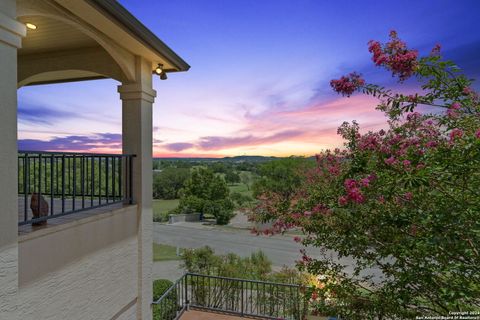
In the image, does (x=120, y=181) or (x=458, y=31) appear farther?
(x=458, y=31)

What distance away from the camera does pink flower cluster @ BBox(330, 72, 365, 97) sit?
355 cm

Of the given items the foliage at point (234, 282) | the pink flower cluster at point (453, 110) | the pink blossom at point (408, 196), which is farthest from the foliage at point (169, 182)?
the pink flower cluster at point (453, 110)

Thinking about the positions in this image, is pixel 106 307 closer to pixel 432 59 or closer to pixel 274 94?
pixel 432 59

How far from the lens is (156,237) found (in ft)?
109

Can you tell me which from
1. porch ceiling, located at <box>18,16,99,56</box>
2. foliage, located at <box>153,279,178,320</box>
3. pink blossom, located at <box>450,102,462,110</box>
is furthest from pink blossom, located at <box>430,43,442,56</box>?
foliage, located at <box>153,279,178,320</box>

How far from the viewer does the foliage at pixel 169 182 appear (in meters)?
60.3

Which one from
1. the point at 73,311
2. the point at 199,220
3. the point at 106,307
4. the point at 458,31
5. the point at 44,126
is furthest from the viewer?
the point at 199,220

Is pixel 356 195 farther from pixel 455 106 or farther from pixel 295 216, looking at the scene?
pixel 295 216

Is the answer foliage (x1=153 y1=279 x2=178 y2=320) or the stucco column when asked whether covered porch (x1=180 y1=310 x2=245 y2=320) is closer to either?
foliage (x1=153 y1=279 x2=178 y2=320)

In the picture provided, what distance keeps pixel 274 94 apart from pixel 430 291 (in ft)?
56.8

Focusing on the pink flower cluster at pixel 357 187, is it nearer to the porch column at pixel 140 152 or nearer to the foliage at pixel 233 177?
the porch column at pixel 140 152

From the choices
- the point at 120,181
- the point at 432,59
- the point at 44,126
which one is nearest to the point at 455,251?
the point at 432,59

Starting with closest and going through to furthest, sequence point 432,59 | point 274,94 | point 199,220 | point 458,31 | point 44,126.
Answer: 1. point 432,59
2. point 458,31
3. point 44,126
4. point 274,94
5. point 199,220

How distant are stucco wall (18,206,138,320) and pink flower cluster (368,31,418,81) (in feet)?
12.8
